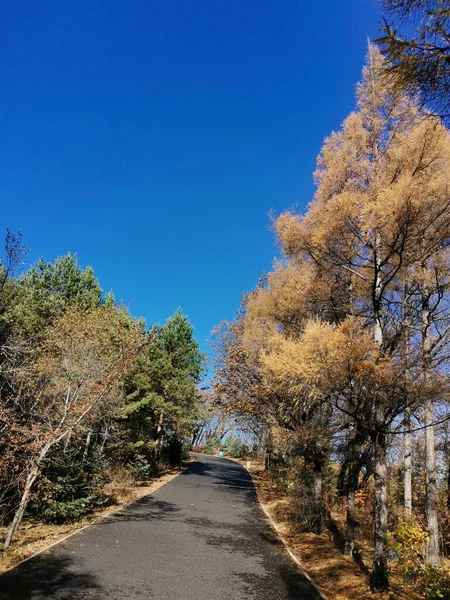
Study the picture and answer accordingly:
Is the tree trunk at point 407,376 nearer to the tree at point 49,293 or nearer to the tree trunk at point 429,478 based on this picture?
the tree trunk at point 429,478

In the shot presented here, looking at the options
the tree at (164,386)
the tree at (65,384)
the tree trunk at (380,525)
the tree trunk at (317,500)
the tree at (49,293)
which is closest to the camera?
the tree trunk at (380,525)

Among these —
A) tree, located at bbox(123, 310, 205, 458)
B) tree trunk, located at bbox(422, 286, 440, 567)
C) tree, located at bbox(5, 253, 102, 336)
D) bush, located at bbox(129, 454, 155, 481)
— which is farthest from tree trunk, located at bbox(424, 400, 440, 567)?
tree, located at bbox(5, 253, 102, 336)

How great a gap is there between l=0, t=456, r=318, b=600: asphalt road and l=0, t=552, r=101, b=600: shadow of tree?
12 mm

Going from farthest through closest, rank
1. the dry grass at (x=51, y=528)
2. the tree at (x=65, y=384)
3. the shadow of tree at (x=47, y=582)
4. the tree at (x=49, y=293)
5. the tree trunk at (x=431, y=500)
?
the tree at (x=49, y=293), the tree trunk at (x=431, y=500), the tree at (x=65, y=384), the dry grass at (x=51, y=528), the shadow of tree at (x=47, y=582)

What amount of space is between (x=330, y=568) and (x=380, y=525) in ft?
6.36

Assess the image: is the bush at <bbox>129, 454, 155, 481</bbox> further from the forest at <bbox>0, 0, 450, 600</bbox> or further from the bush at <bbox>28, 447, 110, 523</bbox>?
the bush at <bbox>28, 447, 110, 523</bbox>

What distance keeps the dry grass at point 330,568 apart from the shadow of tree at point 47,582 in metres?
3.72

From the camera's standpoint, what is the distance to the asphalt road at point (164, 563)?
5.56 meters

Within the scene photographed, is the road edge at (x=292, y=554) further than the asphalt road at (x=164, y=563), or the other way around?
the road edge at (x=292, y=554)

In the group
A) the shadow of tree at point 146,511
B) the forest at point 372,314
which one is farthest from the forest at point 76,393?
the forest at point 372,314

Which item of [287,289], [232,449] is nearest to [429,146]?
[287,289]

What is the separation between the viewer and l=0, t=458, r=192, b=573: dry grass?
6.67 m

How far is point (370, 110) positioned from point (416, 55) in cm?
556

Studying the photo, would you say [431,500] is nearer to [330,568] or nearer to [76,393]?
[330,568]
